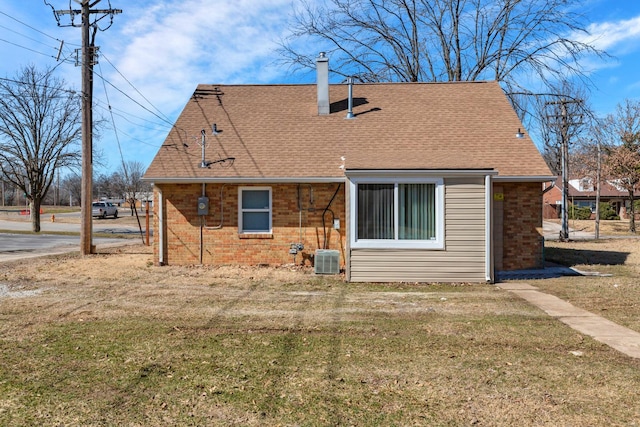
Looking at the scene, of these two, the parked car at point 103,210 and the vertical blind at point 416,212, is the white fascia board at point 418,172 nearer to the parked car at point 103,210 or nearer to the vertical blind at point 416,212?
the vertical blind at point 416,212

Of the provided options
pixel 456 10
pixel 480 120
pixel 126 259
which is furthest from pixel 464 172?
pixel 456 10

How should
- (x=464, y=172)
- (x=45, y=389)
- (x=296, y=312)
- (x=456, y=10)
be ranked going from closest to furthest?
(x=45, y=389), (x=296, y=312), (x=464, y=172), (x=456, y=10)

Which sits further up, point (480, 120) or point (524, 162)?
point (480, 120)

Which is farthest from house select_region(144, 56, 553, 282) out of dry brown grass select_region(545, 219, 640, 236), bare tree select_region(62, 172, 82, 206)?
bare tree select_region(62, 172, 82, 206)

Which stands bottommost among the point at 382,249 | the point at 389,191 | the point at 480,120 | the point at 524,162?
the point at 382,249

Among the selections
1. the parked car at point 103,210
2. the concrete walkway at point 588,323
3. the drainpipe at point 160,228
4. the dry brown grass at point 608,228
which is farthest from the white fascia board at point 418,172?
the parked car at point 103,210

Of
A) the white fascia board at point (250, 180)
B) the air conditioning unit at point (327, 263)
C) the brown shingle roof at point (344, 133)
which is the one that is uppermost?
the brown shingle roof at point (344, 133)

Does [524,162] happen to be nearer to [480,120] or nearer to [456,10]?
[480,120]

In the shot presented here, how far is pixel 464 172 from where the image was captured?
9844 millimetres

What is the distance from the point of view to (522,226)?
1169 cm

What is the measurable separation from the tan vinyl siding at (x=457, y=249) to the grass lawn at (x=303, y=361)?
3.80 ft

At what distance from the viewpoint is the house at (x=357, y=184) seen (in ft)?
32.7

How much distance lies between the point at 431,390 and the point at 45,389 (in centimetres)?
352

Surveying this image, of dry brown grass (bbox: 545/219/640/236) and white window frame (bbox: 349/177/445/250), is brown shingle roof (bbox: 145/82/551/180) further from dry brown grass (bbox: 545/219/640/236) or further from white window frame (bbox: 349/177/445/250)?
dry brown grass (bbox: 545/219/640/236)
